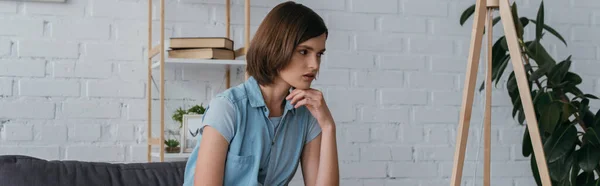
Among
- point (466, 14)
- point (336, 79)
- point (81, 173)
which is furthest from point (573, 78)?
point (81, 173)

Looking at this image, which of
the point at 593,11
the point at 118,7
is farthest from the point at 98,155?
the point at 593,11

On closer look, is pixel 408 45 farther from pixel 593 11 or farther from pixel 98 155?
pixel 98 155

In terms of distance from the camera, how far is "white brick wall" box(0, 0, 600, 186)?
3.02 metres

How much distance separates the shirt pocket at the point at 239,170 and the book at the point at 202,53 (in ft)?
3.10

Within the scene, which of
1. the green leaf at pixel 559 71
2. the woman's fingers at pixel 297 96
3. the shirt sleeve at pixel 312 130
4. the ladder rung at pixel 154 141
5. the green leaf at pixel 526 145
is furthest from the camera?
the green leaf at pixel 526 145

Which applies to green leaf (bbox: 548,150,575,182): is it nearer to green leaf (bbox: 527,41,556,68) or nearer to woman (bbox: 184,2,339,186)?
green leaf (bbox: 527,41,556,68)

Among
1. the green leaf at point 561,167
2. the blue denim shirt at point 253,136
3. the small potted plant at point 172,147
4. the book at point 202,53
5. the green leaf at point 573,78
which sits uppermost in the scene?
the book at point 202,53

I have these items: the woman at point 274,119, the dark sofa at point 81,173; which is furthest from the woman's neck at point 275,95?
the dark sofa at point 81,173

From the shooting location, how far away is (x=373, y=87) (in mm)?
3527

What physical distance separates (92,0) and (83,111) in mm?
442

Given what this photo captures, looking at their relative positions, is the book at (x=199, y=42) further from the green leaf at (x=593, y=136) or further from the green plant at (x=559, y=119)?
the green leaf at (x=593, y=136)

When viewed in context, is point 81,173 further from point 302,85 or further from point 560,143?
point 560,143

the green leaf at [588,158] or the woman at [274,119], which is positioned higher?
the woman at [274,119]

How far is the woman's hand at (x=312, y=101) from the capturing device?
2045mm
